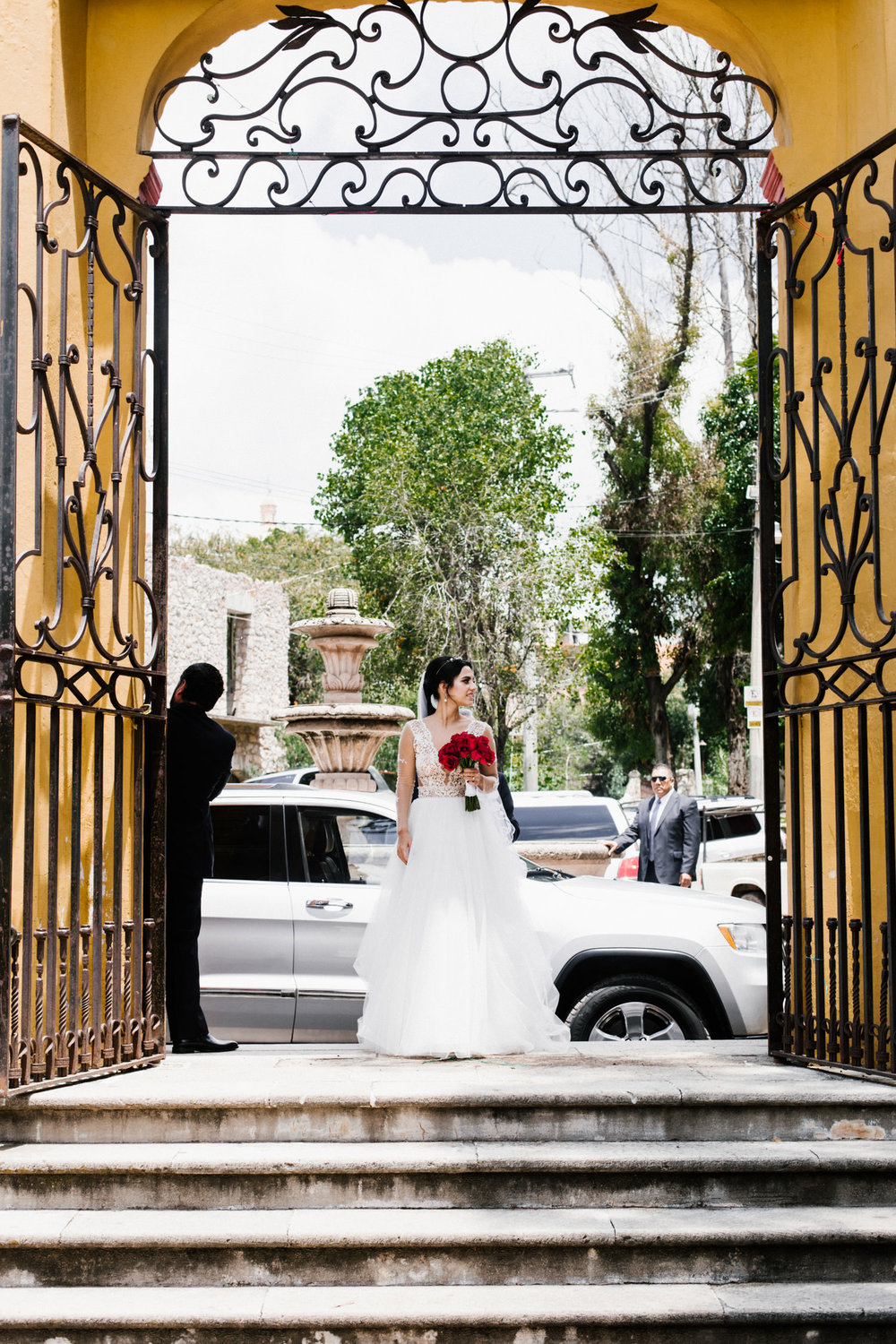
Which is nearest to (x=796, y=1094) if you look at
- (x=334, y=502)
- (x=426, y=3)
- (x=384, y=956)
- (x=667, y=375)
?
(x=384, y=956)

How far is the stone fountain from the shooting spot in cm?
1644

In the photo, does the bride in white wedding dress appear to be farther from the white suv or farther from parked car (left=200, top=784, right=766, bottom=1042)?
the white suv

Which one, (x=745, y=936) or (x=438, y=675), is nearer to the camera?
(x=438, y=675)

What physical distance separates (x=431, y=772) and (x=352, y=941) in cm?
117

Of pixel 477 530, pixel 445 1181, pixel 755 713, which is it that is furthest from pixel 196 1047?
pixel 477 530

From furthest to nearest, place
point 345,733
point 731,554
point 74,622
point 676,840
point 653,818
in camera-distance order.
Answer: point 731,554 < point 345,733 < point 653,818 < point 676,840 < point 74,622

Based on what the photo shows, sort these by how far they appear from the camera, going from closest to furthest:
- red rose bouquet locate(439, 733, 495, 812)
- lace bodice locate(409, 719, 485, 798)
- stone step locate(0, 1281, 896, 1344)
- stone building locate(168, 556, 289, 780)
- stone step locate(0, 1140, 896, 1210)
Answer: stone step locate(0, 1281, 896, 1344)
stone step locate(0, 1140, 896, 1210)
red rose bouquet locate(439, 733, 495, 812)
lace bodice locate(409, 719, 485, 798)
stone building locate(168, 556, 289, 780)

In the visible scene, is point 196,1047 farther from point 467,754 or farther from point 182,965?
point 467,754

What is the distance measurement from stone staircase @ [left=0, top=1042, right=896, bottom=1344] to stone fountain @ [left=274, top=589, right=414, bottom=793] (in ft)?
34.6

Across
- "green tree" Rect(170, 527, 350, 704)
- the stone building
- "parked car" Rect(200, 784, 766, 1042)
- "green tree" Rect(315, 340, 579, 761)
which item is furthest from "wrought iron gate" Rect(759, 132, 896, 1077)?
"green tree" Rect(170, 527, 350, 704)

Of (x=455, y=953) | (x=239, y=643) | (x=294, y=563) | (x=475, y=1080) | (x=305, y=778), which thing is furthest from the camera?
(x=294, y=563)

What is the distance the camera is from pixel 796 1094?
4984 millimetres

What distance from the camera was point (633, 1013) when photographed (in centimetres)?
702

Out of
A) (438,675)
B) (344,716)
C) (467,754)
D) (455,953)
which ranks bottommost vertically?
(455,953)
